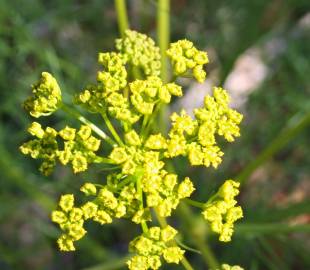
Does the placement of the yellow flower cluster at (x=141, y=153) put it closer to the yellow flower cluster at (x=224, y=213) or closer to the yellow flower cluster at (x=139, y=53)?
the yellow flower cluster at (x=224, y=213)

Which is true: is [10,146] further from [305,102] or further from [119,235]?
[305,102]

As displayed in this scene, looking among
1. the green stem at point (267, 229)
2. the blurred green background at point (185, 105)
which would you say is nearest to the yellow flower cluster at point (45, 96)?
the green stem at point (267, 229)

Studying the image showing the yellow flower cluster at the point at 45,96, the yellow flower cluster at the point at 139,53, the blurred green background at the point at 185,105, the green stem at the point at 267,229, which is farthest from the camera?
the blurred green background at the point at 185,105

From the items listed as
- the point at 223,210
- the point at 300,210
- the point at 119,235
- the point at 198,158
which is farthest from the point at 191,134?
the point at 119,235

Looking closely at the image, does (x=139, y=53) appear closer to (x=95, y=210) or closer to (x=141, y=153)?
(x=141, y=153)

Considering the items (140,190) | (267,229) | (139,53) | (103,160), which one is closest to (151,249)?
(140,190)

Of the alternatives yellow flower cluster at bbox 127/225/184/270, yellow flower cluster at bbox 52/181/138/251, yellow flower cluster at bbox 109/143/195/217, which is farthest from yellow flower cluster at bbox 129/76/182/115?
yellow flower cluster at bbox 127/225/184/270

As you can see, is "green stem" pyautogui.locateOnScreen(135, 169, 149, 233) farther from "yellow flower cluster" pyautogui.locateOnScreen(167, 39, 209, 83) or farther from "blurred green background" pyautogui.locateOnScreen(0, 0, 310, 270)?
"blurred green background" pyautogui.locateOnScreen(0, 0, 310, 270)
